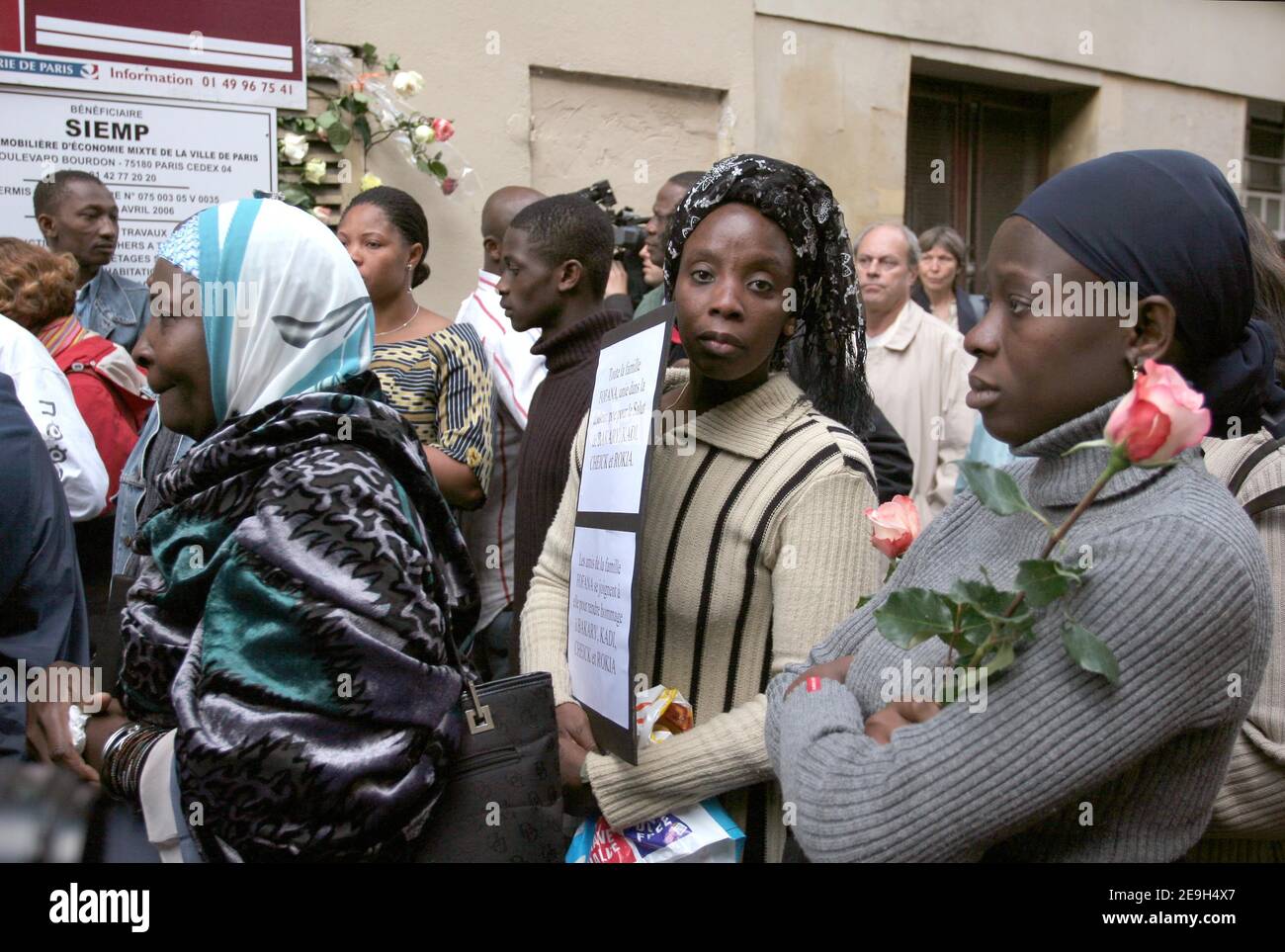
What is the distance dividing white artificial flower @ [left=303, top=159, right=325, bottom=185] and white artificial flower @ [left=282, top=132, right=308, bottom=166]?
0.06 meters

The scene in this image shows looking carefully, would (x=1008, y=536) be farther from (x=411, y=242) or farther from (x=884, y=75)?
(x=884, y=75)

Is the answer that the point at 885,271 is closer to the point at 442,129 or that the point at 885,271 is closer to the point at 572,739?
the point at 442,129

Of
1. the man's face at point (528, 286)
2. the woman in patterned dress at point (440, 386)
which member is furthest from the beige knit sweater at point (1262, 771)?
the man's face at point (528, 286)

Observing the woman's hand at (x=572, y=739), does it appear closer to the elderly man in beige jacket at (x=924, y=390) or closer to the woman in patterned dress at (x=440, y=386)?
the woman in patterned dress at (x=440, y=386)

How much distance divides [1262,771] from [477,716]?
1.12m

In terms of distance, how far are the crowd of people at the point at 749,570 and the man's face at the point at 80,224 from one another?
9.70 feet

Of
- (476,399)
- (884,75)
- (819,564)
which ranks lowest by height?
(819,564)

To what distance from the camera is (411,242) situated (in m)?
4.45

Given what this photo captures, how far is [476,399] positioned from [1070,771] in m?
2.79

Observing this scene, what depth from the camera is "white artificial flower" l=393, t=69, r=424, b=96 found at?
20.7 feet

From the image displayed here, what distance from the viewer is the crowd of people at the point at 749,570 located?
1.35 meters

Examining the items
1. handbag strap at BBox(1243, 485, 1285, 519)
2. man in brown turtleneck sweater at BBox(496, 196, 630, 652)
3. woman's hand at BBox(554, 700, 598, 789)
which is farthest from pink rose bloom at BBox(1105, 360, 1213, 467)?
man in brown turtleneck sweater at BBox(496, 196, 630, 652)

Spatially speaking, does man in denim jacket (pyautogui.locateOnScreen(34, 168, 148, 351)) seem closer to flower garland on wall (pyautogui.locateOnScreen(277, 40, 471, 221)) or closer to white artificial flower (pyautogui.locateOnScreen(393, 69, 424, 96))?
flower garland on wall (pyautogui.locateOnScreen(277, 40, 471, 221))
